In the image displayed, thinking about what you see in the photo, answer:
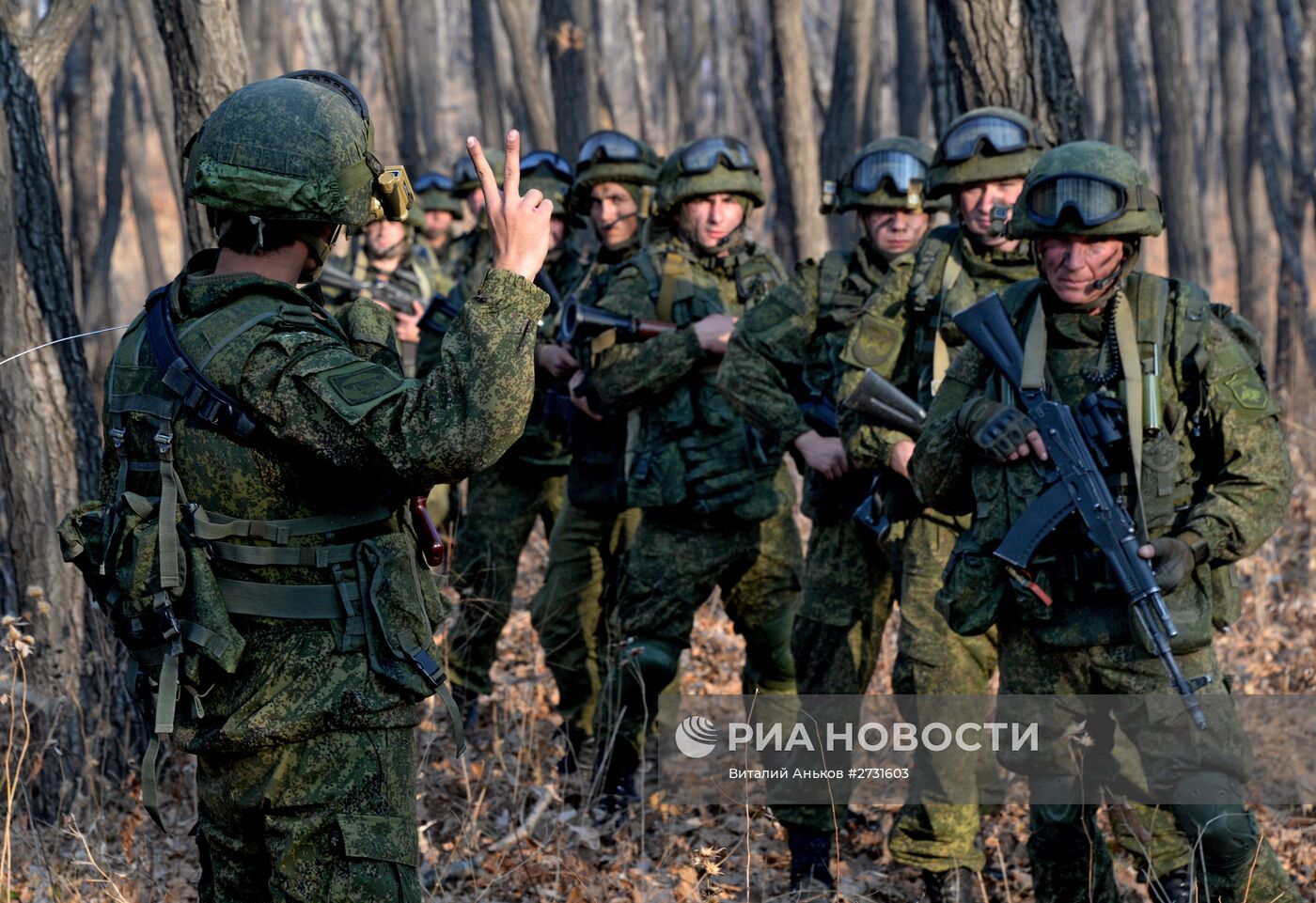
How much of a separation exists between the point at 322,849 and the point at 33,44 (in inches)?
154

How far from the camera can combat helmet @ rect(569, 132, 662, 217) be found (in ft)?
21.3

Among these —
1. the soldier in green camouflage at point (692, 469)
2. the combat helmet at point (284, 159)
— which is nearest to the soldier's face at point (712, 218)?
the soldier in green camouflage at point (692, 469)

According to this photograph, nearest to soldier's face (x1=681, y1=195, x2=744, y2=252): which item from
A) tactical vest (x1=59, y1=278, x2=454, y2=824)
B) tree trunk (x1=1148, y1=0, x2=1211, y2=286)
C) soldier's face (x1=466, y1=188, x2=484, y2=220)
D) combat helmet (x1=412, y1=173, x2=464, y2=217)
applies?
tactical vest (x1=59, y1=278, x2=454, y2=824)

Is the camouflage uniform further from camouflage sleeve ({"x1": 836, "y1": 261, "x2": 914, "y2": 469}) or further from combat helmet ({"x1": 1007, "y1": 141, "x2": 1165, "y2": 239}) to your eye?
combat helmet ({"x1": 1007, "y1": 141, "x2": 1165, "y2": 239})

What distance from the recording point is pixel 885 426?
15.6ft

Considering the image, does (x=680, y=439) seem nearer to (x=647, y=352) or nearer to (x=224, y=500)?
(x=647, y=352)

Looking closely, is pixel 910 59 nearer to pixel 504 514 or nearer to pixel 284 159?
pixel 504 514

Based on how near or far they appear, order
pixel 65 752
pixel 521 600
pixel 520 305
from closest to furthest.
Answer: pixel 520 305 < pixel 65 752 < pixel 521 600

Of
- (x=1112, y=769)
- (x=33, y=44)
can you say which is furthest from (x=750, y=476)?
(x=33, y=44)

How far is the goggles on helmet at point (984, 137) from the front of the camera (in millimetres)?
4820

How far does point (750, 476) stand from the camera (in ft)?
17.8

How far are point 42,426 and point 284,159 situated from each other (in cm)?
295

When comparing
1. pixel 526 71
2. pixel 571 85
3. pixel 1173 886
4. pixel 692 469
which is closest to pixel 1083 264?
pixel 1173 886

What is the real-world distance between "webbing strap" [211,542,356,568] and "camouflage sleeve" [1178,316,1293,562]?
7.33ft
